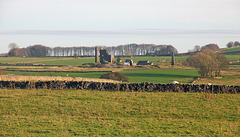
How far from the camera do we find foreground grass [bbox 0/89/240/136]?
13.1 metres

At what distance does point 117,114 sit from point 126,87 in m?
8.68

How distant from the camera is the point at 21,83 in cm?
2683

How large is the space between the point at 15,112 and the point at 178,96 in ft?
38.5

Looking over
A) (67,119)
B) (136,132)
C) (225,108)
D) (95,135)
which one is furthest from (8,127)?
(225,108)

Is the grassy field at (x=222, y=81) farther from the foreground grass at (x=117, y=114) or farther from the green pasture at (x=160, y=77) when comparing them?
the foreground grass at (x=117, y=114)

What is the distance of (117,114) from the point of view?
1667 centimetres

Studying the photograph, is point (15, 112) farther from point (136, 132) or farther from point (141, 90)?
point (141, 90)

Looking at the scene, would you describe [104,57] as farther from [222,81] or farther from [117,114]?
[117,114]

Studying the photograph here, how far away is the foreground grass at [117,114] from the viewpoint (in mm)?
13109

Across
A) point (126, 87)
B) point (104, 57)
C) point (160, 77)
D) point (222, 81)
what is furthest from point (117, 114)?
point (104, 57)

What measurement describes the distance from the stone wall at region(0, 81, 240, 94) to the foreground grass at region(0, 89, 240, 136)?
2275 millimetres

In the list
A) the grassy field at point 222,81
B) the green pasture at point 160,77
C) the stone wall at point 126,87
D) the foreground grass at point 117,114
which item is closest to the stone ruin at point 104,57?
the green pasture at point 160,77

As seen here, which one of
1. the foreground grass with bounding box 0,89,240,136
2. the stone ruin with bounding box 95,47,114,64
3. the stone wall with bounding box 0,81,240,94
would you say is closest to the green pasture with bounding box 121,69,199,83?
the stone wall with bounding box 0,81,240,94

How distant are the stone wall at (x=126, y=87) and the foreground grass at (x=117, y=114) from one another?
228 cm
